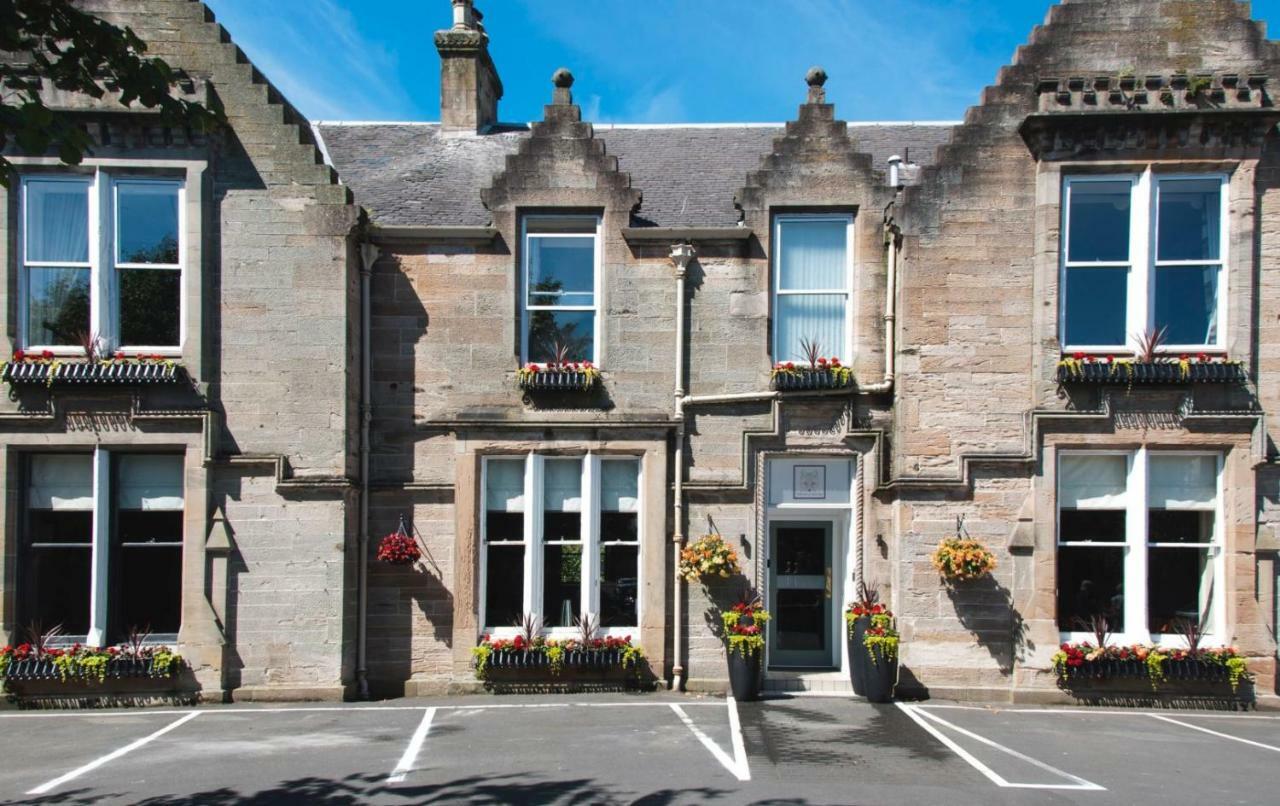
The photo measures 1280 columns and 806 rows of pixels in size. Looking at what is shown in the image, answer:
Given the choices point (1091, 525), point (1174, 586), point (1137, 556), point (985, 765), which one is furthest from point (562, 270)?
point (1174, 586)

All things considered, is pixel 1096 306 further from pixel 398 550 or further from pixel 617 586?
pixel 398 550

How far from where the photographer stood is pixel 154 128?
43.5 feet

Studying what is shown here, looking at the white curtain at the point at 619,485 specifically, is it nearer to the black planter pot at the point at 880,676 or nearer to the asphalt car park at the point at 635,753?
the asphalt car park at the point at 635,753

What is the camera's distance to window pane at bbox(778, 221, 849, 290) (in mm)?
14273

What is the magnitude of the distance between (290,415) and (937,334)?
26.8ft

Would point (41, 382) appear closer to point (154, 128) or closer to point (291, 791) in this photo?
point (154, 128)

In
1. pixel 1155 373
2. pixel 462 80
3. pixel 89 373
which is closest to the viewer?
pixel 89 373

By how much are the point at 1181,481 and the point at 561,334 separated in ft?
26.5

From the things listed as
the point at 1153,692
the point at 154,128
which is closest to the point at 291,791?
the point at 154,128

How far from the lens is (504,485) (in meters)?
14.1

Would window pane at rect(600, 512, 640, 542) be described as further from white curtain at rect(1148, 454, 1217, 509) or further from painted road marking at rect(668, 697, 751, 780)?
white curtain at rect(1148, 454, 1217, 509)

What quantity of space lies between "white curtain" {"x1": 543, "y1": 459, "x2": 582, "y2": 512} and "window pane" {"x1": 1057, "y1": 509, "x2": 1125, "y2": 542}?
6141 mm

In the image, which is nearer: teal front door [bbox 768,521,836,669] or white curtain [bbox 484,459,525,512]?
white curtain [bbox 484,459,525,512]

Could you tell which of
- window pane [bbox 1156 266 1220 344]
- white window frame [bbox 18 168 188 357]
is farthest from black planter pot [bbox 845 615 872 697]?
white window frame [bbox 18 168 188 357]
